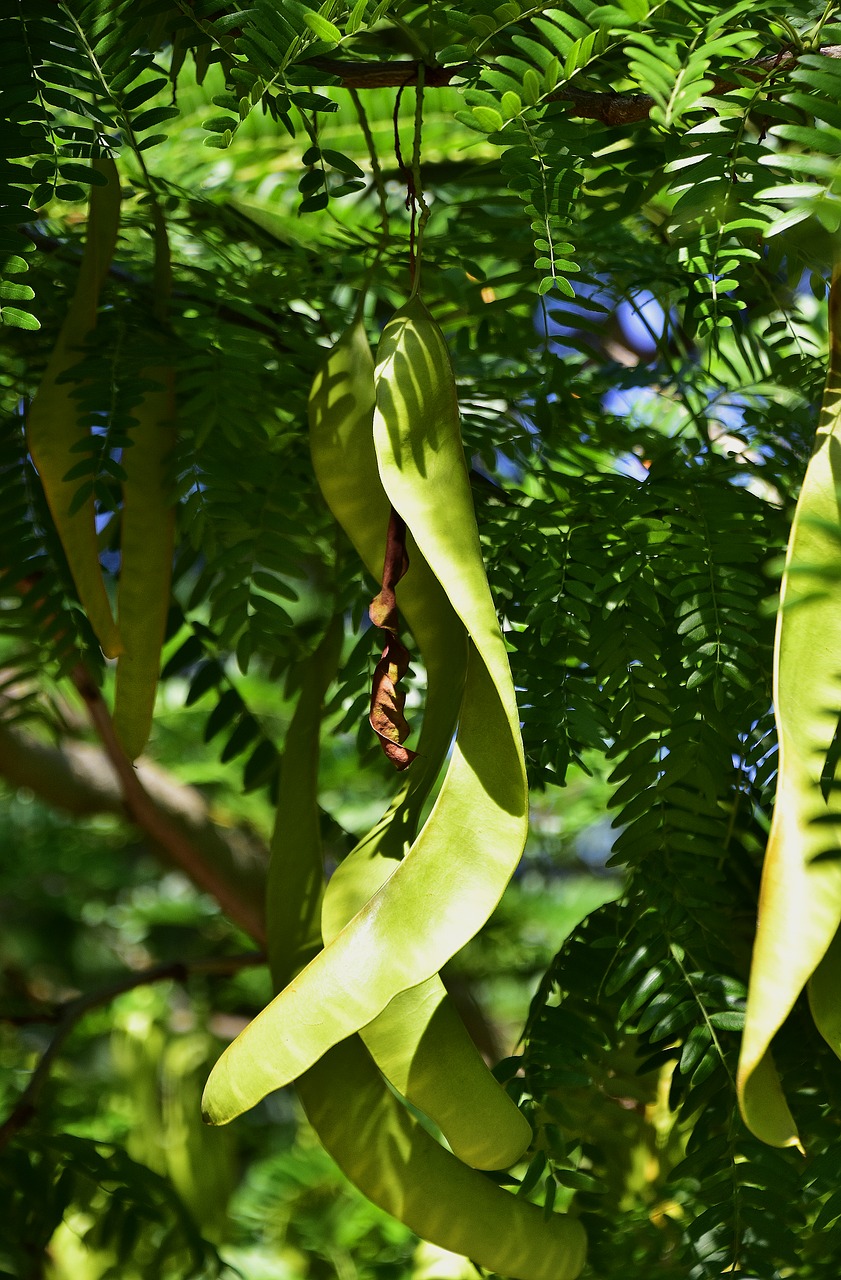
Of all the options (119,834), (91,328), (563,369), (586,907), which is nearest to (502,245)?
(563,369)

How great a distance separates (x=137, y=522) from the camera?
0.38 m

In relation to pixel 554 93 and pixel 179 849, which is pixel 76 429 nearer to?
pixel 554 93

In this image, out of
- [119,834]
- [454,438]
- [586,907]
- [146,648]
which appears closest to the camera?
[454,438]

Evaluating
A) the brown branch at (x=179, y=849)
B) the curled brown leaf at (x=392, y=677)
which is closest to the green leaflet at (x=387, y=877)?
the curled brown leaf at (x=392, y=677)

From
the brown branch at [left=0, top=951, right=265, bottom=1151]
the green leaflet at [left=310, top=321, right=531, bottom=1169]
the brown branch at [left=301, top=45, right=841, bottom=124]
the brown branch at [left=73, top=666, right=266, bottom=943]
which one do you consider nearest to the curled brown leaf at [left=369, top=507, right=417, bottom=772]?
the green leaflet at [left=310, top=321, right=531, bottom=1169]

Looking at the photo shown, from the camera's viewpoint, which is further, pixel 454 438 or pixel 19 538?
pixel 19 538

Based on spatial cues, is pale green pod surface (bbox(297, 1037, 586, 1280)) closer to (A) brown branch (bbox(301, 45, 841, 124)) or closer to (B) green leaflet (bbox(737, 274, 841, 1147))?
(B) green leaflet (bbox(737, 274, 841, 1147))

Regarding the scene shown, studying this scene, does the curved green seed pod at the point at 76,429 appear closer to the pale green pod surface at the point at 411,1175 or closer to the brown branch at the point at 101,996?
the pale green pod surface at the point at 411,1175

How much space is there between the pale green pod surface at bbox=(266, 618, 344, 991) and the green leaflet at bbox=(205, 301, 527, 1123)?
3.8 inches

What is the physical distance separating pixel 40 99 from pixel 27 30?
21mm

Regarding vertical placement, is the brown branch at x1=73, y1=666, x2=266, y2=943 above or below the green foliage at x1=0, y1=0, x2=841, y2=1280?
below

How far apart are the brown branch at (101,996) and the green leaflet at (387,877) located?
304mm

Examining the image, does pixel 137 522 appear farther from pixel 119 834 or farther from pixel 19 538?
pixel 119 834

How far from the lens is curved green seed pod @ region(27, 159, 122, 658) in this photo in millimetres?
364
